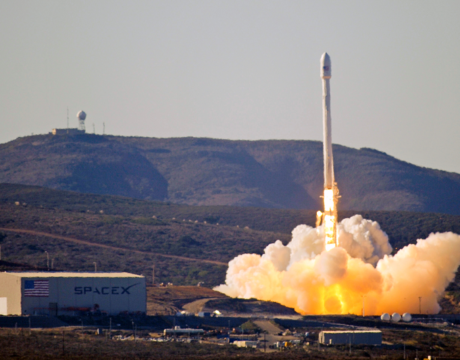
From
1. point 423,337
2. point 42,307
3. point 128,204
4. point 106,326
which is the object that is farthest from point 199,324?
point 128,204

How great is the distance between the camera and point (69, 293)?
88250mm

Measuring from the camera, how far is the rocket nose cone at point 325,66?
90.8m

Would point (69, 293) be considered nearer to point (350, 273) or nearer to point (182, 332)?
point (182, 332)

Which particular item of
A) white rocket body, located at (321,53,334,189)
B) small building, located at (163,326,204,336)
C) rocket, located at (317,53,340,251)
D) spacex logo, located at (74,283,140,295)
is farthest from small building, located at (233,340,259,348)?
white rocket body, located at (321,53,334,189)

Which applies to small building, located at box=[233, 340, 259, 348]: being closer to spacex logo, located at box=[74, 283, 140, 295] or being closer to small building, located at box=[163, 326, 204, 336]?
small building, located at box=[163, 326, 204, 336]

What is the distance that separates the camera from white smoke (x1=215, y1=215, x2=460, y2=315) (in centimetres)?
9219

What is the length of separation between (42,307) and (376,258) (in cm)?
3663

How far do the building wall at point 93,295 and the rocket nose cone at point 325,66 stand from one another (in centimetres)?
2562

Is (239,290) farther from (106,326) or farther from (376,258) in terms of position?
(106,326)

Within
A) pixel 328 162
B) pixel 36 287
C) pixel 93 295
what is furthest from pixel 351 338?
pixel 36 287

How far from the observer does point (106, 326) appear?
3339 inches

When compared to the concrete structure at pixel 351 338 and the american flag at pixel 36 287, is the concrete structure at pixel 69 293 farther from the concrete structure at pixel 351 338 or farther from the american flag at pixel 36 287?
the concrete structure at pixel 351 338

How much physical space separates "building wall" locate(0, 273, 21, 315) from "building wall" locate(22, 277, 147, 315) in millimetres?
930

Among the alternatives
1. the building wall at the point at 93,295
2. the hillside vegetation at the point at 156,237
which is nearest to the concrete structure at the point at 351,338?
the building wall at the point at 93,295
